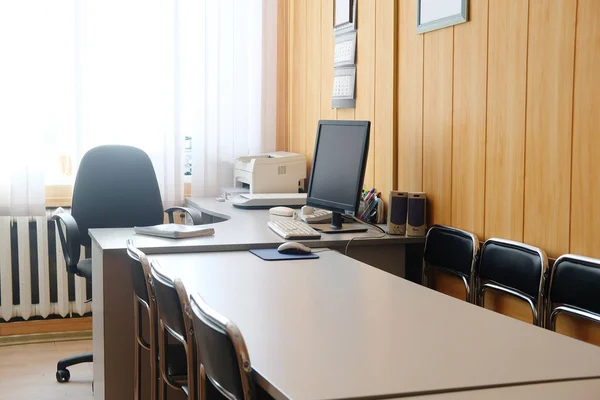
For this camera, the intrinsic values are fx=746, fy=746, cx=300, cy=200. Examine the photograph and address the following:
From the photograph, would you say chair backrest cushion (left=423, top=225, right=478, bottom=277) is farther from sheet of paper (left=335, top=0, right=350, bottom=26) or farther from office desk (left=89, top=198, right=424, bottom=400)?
sheet of paper (left=335, top=0, right=350, bottom=26)

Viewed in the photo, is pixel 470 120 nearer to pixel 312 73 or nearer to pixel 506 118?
pixel 506 118

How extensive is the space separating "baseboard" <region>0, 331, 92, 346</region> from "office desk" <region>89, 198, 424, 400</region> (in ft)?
4.83

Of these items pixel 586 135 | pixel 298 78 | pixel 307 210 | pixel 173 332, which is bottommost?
pixel 173 332

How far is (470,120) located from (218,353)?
66.9 inches

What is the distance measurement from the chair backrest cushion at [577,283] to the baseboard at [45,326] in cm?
313

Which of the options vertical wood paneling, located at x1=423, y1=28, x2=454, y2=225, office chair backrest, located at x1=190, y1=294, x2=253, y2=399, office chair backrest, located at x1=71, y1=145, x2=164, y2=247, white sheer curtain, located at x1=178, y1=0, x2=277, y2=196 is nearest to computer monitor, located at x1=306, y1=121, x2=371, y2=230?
vertical wood paneling, located at x1=423, y1=28, x2=454, y2=225

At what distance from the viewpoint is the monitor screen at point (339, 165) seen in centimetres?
313

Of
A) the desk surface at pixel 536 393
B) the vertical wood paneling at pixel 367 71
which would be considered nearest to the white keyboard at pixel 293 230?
the vertical wood paneling at pixel 367 71

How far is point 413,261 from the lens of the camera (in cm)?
329

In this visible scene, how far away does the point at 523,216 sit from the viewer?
261 cm

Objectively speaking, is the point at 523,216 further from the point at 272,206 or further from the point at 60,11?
the point at 60,11

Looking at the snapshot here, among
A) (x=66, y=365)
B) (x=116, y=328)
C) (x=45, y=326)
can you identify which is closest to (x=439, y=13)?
(x=116, y=328)

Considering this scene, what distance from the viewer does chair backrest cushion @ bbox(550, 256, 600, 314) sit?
2201mm

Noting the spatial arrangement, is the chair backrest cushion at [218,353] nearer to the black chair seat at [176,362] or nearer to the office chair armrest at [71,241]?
the black chair seat at [176,362]
